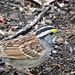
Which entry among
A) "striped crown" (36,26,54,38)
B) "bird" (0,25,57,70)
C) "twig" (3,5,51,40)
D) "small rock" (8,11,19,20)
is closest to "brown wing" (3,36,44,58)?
"bird" (0,25,57,70)

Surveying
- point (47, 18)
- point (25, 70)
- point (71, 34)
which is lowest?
point (25, 70)

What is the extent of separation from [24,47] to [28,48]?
0.33 feet

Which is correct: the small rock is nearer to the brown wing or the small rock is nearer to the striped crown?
the brown wing

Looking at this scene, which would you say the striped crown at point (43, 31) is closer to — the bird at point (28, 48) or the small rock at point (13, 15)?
the bird at point (28, 48)

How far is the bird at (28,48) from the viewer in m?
4.14

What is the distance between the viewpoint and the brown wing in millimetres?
4139

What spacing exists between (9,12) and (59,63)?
100.0 inches

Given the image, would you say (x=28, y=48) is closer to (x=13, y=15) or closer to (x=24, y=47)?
(x=24, y=47)

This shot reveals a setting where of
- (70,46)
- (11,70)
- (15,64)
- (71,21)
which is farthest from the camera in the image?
(71,21)

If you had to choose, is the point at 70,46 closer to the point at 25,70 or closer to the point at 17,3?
the point at 25,70

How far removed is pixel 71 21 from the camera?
243 inches

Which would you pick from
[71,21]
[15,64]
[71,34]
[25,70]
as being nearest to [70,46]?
[71,34]

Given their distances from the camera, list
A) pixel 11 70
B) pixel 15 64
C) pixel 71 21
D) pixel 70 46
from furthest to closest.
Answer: pixel 71 21
pixel 70 46
pixel 11 70
pixel 15 64

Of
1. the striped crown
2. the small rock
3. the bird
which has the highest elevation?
the small rock
